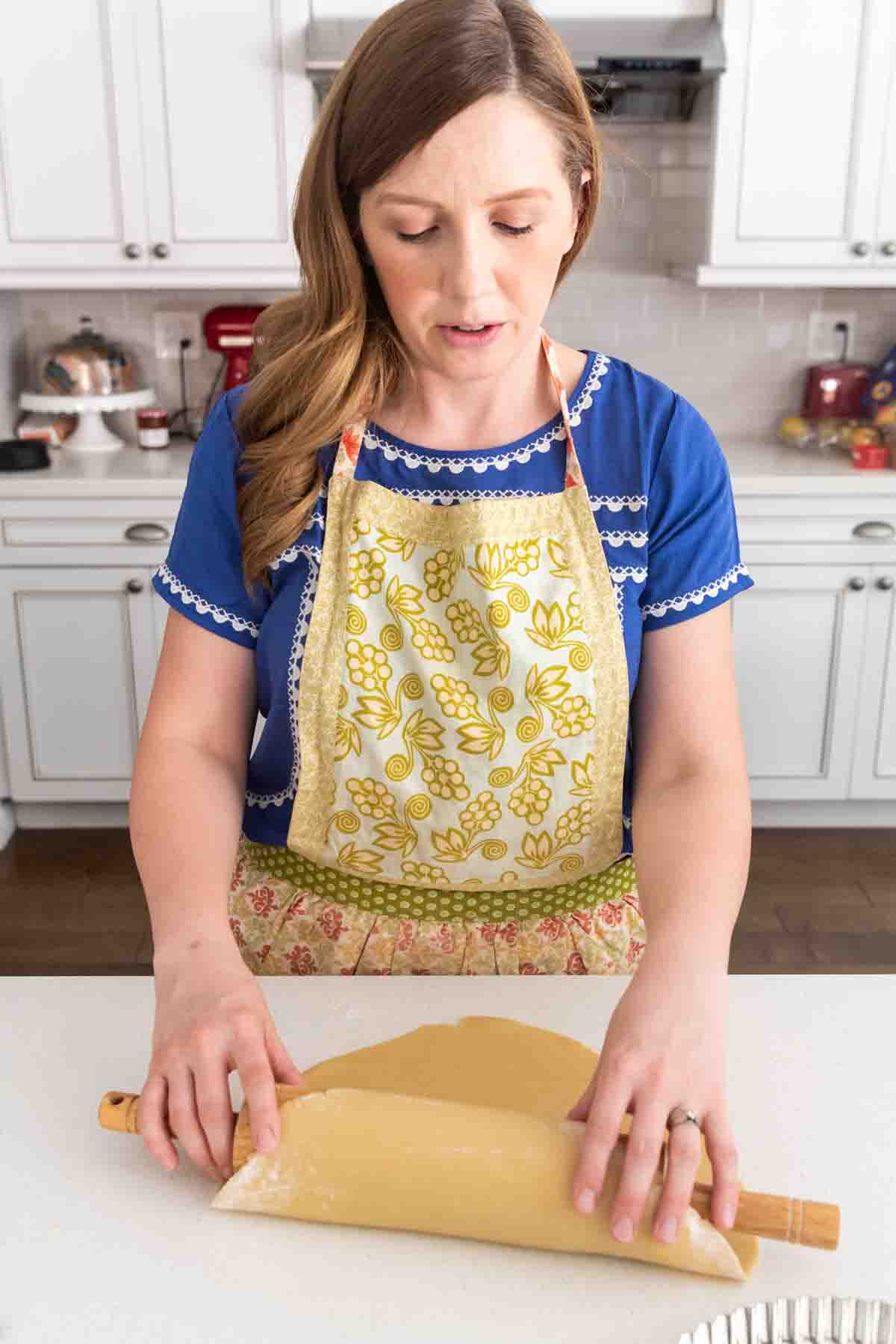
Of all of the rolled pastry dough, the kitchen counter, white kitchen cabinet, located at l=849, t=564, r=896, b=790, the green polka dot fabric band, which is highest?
the rolled pastry dough

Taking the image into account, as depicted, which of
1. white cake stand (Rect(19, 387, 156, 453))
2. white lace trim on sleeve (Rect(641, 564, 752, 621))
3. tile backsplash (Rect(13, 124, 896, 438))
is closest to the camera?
white lace trim on sleeve (Rect(641, 564, 752, 621))

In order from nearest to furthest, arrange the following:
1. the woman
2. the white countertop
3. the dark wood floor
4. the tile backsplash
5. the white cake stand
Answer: the woman → the dark wood floor → the white countertop → the white cake stand → the tile backsplash

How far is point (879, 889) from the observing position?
2.88m

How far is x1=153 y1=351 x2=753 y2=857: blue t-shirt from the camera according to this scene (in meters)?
1.08

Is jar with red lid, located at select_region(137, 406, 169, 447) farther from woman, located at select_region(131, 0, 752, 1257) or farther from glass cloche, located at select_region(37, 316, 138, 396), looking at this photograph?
woman, located at select_region(131, 0, 752, 1257)

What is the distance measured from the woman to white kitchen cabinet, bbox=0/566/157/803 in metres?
1.85

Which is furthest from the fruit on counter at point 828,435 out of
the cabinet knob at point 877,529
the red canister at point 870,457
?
the cabinet knob at point 877,529

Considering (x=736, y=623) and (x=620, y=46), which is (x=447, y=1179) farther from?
(x=620, y=46)

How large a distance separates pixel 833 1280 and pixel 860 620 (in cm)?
238

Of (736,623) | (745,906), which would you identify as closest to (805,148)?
(736,623)

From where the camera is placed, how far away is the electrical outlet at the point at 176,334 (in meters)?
3.23

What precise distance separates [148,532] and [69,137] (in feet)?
2.83

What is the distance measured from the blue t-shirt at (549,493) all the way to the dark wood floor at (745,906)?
1543mm

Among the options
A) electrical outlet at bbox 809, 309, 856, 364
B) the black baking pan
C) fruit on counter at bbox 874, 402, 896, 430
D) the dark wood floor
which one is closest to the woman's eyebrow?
the dark wood floor
